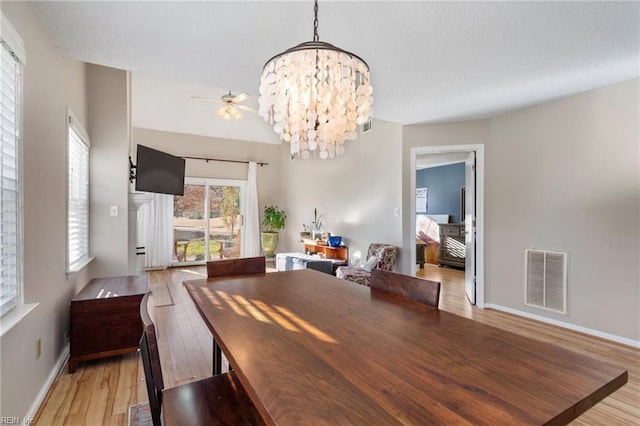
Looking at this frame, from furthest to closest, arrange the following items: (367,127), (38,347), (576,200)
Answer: (367,127)
(576,200)
(38,347)

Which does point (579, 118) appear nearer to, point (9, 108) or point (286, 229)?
point (9, 108)

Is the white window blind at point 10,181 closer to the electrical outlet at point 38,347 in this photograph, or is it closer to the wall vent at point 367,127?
the electrical outlet at point 38,347

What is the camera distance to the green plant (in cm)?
716

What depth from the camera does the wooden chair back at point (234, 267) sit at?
2135 millimetres

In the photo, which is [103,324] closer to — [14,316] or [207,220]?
[14,316]

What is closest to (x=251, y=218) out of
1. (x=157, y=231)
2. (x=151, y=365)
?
(x=157, y=231)

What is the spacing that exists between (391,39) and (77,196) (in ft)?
9.82

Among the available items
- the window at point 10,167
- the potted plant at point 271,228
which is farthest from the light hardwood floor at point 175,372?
the potted plant at point 271,228

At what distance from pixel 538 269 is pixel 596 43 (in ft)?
7.51

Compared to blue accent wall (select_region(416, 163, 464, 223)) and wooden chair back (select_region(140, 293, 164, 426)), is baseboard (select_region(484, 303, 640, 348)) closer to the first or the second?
blue accent wall (select_region(416, 163, 464, 223))

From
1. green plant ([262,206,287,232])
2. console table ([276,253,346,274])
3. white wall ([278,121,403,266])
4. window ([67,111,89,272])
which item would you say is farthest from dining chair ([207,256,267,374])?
green plant ([262,206,287,232])

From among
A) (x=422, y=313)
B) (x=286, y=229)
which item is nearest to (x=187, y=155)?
(x=286, y=229)

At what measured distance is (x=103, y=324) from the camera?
2.37 m

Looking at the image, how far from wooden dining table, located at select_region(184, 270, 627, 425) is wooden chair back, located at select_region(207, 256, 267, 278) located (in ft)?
2.23
